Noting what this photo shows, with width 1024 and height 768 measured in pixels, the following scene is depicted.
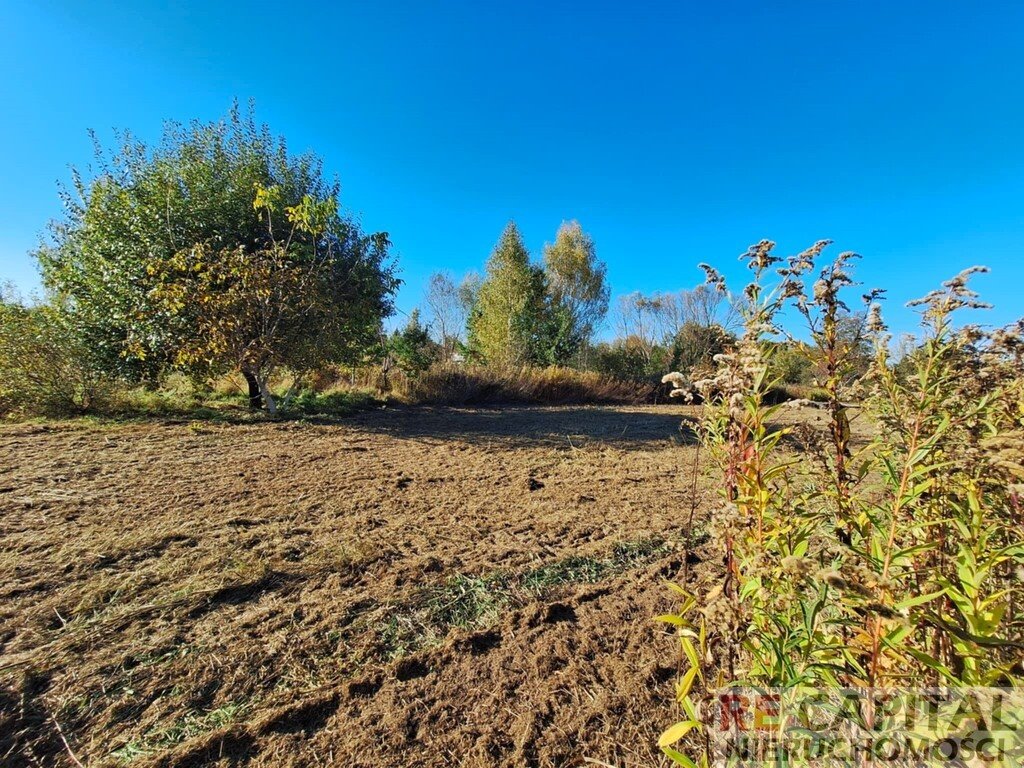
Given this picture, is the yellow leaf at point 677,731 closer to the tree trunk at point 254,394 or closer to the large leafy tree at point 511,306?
the tree trunk at point 254,394

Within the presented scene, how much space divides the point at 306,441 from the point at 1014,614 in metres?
5.62

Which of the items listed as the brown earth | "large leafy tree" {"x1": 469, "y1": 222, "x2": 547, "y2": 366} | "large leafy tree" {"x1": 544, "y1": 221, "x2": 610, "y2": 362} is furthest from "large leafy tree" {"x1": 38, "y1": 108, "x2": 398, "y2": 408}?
"large leafy tree" {"x1": 544, "y1": 221, "x2": 610, "y2": 362}

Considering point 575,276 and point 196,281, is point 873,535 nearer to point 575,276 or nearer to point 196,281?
point 196,281

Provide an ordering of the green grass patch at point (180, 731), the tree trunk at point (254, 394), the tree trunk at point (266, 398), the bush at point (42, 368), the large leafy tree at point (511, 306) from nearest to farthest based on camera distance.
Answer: the green grass patch at point (180, 731)
the bush at point (42, 368)
the tree trunk at point (266, 398)
the tree trunk at point (254, 394)
the large leafy tree at point (511, 306)

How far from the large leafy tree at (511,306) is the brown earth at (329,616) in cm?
1254

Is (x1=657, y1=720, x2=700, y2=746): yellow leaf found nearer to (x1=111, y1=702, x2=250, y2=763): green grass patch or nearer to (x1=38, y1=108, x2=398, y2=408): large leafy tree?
(x1=111, y1=702, x2=250, y2=763): green grass patch

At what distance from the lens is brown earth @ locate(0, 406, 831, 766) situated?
123 cm

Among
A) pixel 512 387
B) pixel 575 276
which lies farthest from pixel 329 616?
pixel 575 276

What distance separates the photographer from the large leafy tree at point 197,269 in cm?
583

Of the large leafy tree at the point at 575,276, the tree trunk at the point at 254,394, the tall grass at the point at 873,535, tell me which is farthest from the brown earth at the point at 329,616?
the large leafy tree at the point at 575,276

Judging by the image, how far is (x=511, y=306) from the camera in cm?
1706

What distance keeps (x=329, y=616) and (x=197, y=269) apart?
604 cm

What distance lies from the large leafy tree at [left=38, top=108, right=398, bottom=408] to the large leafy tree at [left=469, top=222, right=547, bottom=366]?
9.35 meters

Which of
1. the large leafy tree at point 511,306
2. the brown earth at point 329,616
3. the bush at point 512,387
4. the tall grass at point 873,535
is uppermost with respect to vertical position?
the large leafy tree at point 511,306
